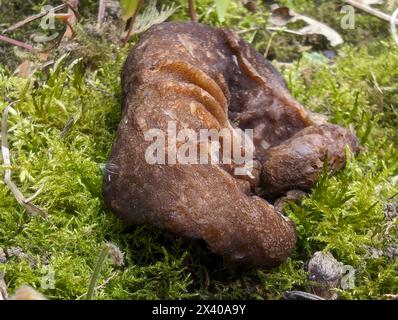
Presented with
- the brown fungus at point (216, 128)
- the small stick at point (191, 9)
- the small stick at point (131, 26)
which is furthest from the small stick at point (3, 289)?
the small stick at point (191, 9)

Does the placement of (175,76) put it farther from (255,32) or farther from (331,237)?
(255,32)

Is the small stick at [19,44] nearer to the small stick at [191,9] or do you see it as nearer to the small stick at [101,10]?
the small stick at [101,10]

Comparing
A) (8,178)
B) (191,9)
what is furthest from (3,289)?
(191,9)

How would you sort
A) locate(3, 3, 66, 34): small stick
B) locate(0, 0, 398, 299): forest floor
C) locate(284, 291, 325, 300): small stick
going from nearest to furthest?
locate(284, 291, 325, 300): small stick
locate(0, 0, 398, 299): forest floor
locate(3, 3, 66, 34): small stick

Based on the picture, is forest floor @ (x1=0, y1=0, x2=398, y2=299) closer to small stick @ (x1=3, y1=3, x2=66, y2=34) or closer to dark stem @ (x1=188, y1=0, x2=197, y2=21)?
small stick @ (x1=3, y1=3, x2=66, y2=34)

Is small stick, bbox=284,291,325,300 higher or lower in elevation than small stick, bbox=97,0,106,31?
lower

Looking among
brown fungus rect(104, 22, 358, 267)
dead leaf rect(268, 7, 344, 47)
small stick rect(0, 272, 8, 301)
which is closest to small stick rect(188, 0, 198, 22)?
brown fungus rect(104, 22, 358, 267)

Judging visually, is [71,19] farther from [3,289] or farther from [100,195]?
[3,289]
